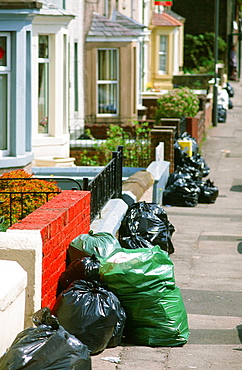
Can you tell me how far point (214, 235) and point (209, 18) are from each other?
39.9 m

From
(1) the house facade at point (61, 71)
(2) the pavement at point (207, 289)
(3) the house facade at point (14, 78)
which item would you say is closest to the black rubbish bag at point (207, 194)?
(2) the pavement at point (207, 289)

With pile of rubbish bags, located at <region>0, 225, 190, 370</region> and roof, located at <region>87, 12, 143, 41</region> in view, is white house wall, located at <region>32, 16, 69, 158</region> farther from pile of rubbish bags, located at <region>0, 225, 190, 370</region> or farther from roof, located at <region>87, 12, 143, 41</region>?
pile of rubbish bags, located at <region>0, 225, 190, 370</region>

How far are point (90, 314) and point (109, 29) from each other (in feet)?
52.1

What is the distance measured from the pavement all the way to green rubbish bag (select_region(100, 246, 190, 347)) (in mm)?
107

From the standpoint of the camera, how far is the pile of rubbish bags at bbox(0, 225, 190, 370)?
5743mm

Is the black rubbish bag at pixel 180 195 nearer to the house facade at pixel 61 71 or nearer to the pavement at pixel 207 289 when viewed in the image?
the pavement at pixel 207 289

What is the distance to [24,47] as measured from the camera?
10883 millimetres

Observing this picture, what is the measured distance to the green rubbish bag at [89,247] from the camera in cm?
674

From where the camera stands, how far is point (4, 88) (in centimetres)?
1102

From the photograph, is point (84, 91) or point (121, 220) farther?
point (84, 91)

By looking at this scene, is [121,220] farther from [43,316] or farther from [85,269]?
[43,316]

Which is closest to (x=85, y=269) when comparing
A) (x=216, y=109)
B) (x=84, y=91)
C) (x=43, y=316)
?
(x=43, y=316)

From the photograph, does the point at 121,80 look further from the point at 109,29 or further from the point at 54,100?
the point at 54,100

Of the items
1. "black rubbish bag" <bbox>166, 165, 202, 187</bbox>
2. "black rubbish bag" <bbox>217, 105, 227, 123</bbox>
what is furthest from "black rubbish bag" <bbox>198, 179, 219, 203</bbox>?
"black rubbish bag" <bbox>217, 105, 227, 123</bbox>
